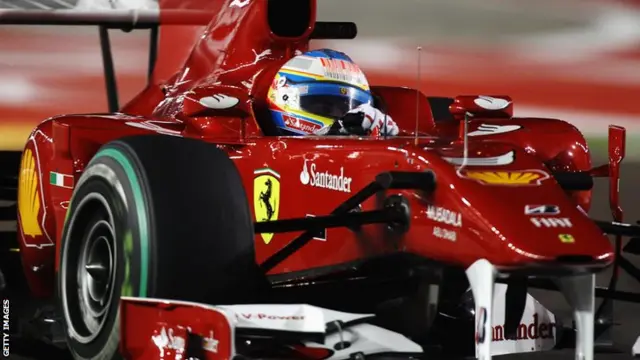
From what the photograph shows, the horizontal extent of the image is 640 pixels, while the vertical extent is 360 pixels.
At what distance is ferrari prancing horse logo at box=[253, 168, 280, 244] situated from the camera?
4.52 m

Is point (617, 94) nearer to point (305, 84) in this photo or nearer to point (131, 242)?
point (305, 84)

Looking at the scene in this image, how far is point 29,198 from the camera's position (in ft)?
17.5

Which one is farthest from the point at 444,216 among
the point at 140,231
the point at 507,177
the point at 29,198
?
the point at 29,198

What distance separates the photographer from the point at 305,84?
489 centimetres

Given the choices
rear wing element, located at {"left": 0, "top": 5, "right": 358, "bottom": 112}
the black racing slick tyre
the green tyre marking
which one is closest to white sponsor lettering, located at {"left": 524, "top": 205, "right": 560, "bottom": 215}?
the black racing slick tyre

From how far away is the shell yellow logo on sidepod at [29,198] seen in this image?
5273mm

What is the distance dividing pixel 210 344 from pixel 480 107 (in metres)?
1.57

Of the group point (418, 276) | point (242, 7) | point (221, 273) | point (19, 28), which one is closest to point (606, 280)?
point (242, 7)

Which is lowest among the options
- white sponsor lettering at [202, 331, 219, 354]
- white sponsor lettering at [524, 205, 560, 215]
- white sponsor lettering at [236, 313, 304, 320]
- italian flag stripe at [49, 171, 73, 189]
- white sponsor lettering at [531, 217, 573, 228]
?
white sponsor lettering at [202, 331, 219, 354]

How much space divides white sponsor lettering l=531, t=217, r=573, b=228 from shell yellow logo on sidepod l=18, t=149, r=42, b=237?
2.38 meters

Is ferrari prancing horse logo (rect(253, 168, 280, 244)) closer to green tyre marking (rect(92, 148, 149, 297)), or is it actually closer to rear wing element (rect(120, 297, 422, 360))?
green tyre marking (rect(92, 148, 149, 297))

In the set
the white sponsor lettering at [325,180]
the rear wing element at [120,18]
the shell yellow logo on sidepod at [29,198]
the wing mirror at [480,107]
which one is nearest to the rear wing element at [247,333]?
the white sponsor lettering at [325,180]

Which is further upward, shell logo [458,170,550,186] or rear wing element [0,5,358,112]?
rear wing element [0,5,358,112]

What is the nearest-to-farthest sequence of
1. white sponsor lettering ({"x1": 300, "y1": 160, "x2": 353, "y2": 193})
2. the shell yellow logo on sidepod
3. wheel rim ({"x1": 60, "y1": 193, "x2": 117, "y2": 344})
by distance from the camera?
wheel rim ({"x1": 60, "y1": 193, "x2": 117, "y2": 344}) < white sponsor lettering ({"x1": 300, "y1": 160, "x2": 353, "y2": 193}) < the shell yellow logo on sidepod
